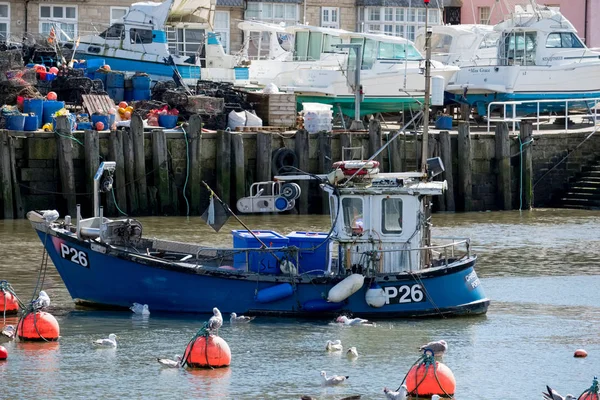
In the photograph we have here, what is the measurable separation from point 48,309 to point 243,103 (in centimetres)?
1698

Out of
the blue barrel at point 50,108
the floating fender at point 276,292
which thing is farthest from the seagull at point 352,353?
the blue barrel at point 50,108

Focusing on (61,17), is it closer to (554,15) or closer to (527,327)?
(554,15)

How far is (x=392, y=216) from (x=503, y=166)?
1533 cm

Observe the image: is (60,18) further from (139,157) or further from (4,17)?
(139,157)

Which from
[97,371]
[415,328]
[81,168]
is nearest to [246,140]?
[81,168]

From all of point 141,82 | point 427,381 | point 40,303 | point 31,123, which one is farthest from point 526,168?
→ point 427,381

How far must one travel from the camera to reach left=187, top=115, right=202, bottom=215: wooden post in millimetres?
32688

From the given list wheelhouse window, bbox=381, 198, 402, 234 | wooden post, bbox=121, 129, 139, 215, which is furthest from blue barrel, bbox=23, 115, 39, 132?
wheelhouse window, bbox=381, 198, 402, 234

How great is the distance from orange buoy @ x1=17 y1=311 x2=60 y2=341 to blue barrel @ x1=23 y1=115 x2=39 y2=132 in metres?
13.4

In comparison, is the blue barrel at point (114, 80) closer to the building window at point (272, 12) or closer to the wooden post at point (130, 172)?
the wooden post at point (130, 172)

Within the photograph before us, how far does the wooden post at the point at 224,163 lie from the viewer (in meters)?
32.8

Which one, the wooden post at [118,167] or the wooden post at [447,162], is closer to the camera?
the wooden post at [118,167]

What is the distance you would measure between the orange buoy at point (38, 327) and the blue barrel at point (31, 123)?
44.0ft

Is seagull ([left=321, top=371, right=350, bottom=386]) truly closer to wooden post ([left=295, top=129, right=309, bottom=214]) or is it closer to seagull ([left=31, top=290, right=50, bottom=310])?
seagull ([left=31, top=290, right=50, bottom=310])
